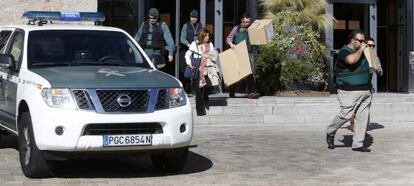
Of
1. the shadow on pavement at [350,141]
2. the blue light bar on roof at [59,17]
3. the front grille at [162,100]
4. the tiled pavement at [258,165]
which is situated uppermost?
the blue light bar on roof at [59,17]

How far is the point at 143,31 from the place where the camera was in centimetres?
1302

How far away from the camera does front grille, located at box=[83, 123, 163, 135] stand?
702 centimetres

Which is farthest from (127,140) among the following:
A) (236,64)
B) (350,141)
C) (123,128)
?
(236,64)

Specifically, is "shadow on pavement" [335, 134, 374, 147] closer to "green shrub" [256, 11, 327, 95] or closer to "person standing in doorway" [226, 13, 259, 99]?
"person standing in doorway" [226, 13, 259, 99]

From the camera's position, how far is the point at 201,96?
500 inches

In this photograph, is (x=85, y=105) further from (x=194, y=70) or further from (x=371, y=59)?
(x=194, y=70)

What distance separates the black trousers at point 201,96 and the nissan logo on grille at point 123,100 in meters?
5.37

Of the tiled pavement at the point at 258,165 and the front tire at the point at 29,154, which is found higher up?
the front tire at the point at 29,154

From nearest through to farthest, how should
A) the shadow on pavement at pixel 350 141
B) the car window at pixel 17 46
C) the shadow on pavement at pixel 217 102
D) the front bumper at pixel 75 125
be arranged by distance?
the front bumper at pixel 75 125
the car window at pixel 17 46
the shadow on pavement at pixel 350 141
the shadow on pavement at pixel 217 102

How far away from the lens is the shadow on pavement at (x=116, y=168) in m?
7.89

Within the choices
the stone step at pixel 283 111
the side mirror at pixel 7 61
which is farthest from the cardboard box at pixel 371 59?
the side mirror at pixel 7 61

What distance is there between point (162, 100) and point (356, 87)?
3588 mm

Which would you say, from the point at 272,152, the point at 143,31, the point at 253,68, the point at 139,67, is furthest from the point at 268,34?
the point at 139,67

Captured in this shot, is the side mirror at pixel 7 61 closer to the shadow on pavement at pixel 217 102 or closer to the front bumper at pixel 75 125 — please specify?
the front bumper at pixel 75 125
